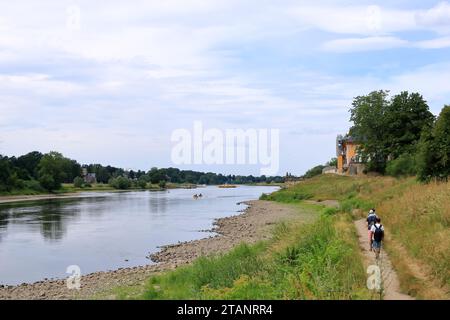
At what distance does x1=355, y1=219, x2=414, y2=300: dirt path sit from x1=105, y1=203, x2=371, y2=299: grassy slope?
56cm

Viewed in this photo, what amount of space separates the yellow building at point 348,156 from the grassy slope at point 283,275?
63.7 metres

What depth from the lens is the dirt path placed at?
12594mm

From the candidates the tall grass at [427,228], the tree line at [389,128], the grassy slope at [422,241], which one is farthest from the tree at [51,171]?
the tall grass at [427,228]

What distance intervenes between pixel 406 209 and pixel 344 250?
881 centimetres

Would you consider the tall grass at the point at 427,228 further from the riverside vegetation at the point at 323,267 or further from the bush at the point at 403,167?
the bush at the point at 403,167

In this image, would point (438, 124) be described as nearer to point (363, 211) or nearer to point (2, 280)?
point (363, 211)

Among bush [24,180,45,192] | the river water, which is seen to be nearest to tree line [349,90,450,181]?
the river water

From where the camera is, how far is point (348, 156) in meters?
A: 99.7

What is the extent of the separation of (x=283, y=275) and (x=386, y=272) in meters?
3.03

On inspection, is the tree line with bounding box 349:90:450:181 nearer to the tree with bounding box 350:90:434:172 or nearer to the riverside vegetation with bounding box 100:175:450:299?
the tree with bounding box 350:90:434:172

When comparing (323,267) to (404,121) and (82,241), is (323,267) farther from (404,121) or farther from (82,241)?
(404,121)

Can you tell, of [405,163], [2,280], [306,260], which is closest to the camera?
[306,260]
